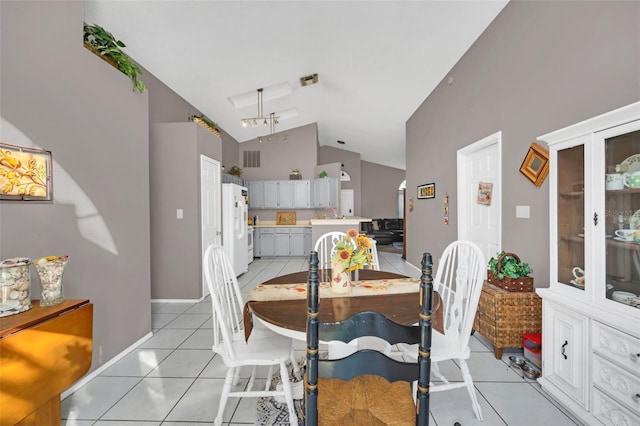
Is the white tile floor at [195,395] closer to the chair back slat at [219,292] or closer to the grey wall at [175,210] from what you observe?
the chair back slat at [219,292]

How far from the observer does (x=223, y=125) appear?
260 inches

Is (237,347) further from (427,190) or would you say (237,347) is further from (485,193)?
(427,190)

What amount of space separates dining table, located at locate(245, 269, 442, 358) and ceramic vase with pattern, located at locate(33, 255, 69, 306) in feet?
3.47

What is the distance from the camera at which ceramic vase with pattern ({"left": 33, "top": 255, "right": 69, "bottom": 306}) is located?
61.7 inches

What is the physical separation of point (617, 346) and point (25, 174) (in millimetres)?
3364

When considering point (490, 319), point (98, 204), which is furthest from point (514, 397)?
point (98, 204)

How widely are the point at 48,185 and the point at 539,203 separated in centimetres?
369

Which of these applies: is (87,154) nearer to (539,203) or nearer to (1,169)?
(1,169)

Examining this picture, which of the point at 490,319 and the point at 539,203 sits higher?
the point at 539,203

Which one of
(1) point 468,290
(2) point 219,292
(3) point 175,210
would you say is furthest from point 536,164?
(3) point 175,210

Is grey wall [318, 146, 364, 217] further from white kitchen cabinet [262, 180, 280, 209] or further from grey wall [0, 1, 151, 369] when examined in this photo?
grey wall [0, 1, 151, 369]

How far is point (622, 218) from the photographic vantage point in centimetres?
151

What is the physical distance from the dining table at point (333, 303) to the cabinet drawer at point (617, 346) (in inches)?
31.4

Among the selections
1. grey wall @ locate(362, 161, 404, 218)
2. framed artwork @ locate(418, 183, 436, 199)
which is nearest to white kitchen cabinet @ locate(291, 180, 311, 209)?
framed artwork @ locate(418, 183, 436, 199)
